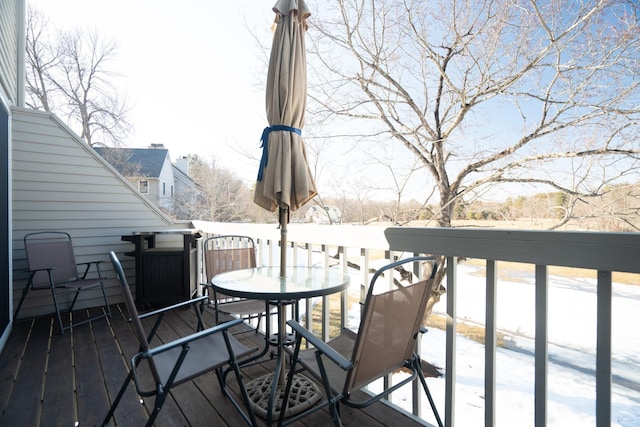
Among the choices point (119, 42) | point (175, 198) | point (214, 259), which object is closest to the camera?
point (214, 259)

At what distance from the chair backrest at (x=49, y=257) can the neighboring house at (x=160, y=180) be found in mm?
12815

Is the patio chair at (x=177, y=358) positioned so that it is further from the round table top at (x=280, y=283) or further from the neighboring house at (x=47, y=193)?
the neighboring house at (x=47, y=193)

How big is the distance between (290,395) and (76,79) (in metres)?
14.0

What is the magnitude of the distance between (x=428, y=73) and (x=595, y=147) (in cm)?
402

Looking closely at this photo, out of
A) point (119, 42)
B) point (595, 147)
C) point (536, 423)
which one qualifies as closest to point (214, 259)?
point (536, 423)

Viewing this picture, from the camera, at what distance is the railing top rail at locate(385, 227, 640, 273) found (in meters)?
1.21

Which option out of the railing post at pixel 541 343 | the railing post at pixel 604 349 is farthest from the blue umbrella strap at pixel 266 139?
the railing post at pixel 604 349

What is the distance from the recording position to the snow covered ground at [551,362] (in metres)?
5.62

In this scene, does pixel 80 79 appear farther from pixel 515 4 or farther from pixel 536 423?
pixel 536 423

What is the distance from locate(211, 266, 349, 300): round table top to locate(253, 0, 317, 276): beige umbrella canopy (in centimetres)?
53

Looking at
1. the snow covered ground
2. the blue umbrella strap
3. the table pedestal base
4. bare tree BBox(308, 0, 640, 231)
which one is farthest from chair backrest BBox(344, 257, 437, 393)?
bare tree BBox(308, 0, 640, 231)

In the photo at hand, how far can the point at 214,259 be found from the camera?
317 cm

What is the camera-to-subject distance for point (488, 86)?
746 centimetres

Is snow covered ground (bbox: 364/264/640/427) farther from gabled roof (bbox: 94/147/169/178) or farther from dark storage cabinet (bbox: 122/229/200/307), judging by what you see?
gabled roof (bbox: 94/147/169/178)
